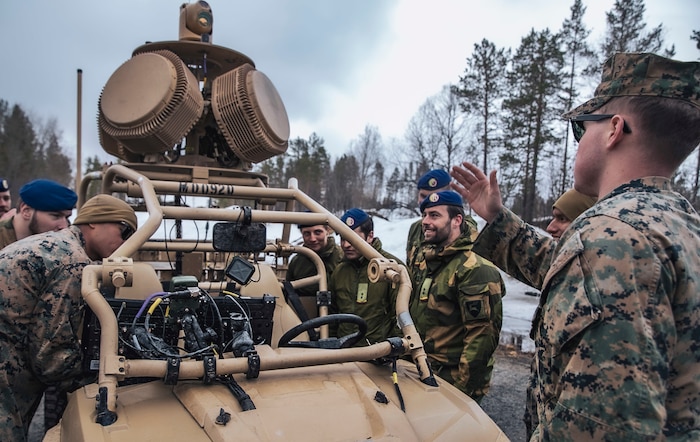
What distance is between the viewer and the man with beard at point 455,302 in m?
2.90

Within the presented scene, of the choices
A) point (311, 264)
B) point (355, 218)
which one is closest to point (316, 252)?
point (311, 264)

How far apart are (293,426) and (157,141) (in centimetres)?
341

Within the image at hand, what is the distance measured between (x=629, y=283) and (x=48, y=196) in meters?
3.38

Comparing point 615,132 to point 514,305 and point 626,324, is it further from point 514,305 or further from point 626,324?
point 514,305

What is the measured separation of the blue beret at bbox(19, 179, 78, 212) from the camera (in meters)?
3.20

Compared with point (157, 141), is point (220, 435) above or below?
below

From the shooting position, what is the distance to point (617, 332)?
1.09 metres

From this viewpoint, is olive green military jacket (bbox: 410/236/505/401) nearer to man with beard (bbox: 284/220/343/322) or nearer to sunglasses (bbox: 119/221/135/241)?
man with beard (bbox: 284/220/343/322)

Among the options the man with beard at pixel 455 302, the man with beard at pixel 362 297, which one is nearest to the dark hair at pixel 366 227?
the man with beard at pixel 362 297

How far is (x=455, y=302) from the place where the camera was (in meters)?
3.12

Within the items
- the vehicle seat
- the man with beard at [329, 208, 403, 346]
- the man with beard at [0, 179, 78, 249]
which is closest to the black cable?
the vehicle seat

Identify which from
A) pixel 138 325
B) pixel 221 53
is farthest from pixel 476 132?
→ pixel 138 325

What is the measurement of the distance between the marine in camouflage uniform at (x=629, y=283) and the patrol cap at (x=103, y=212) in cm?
222

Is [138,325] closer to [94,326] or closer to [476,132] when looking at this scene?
[94,326]
